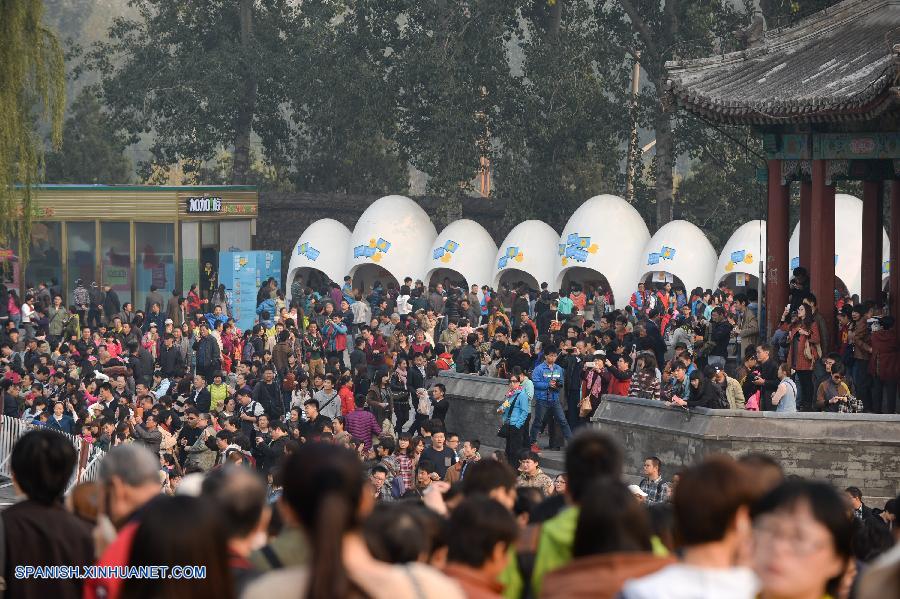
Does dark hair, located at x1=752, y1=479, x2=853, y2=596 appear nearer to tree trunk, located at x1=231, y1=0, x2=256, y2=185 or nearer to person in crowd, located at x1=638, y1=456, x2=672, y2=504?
person in crowd, located at x1=638, y1=456, x2=672, y2=504

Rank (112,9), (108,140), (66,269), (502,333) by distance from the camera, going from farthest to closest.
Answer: (112,9), (108,140), (66,269), (502,333)

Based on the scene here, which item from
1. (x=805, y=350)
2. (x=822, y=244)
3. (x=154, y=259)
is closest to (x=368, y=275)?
(x=154, y=259)

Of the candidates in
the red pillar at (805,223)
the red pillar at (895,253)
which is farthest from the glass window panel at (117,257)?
the red pillar at (895,253)

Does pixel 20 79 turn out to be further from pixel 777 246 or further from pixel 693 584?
pixel 693 584

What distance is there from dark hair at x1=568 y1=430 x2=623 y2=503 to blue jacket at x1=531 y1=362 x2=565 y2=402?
14219 mm

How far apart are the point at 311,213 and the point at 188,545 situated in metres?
40.6

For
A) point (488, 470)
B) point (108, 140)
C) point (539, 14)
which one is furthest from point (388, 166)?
point (488, 470)

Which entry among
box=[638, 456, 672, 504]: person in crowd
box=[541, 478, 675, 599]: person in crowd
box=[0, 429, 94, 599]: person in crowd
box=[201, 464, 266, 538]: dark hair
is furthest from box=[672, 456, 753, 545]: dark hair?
box=[638, 456, 672, 504]: person in crowd

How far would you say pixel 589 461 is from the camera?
20.2 feet

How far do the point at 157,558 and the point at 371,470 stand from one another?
11.8m

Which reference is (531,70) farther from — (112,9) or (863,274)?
(112,9)

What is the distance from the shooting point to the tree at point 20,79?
56.7ft

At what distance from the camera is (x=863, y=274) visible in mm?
24391

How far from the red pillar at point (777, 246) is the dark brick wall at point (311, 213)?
22.1m
